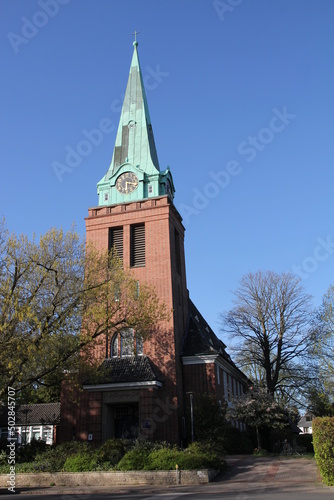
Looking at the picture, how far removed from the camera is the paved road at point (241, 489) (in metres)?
14.1

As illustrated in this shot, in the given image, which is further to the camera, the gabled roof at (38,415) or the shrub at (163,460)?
the gabled roof at (38,415)

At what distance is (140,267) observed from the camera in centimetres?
3189

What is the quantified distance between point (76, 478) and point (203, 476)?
5336mm

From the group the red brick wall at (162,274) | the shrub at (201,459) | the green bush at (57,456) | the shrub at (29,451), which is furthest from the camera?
the red brick wall at (162,274)

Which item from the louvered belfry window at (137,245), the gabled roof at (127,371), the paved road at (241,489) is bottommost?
the paved road at (241,489)

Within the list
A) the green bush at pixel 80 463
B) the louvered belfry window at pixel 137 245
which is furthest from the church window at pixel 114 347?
the green bush at pixel 80 463

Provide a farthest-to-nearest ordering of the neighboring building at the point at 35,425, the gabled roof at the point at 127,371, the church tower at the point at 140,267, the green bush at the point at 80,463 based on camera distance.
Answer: the neighboring building at the point at 35,425 → the church tower at the point at 140,267 → the gabled roof at the point at 127,371 → the green bush at the point at 80,463

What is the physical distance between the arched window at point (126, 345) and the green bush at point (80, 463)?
9.81 metres

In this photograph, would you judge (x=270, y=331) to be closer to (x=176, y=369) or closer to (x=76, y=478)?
(x=176, y=369)

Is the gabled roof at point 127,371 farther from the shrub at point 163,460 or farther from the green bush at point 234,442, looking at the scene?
the shrub at point 163,460

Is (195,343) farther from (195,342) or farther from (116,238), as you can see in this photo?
(116,238)

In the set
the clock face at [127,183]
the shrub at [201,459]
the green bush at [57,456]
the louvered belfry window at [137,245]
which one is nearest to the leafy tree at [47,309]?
the green bush at [57,456]

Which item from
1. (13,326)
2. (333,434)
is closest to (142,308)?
(13,326)

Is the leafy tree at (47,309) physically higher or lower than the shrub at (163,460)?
higher
